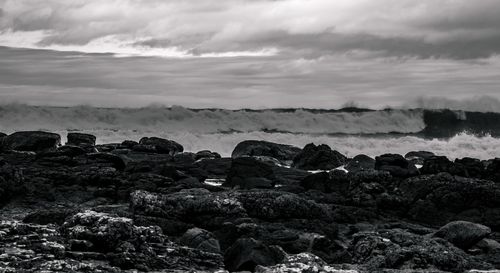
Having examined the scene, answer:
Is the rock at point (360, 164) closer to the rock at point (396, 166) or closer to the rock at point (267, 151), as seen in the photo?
the rock at point (396, 166)

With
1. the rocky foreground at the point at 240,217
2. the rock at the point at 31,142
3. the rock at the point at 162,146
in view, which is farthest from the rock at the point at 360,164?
the rock at the point at 31,142

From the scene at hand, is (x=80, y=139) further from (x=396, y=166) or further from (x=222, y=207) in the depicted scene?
(x=222, y=207)

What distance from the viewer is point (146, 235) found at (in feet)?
51.0

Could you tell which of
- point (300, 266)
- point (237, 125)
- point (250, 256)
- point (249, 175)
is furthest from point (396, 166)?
point (237, 125)

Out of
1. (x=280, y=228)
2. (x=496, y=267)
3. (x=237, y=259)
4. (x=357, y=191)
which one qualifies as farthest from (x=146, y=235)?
(x=357, y=191)

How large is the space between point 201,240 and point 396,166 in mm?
15471

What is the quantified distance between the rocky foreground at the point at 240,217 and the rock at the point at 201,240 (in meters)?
→ 0.03

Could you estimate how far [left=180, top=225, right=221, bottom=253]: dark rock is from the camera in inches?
629

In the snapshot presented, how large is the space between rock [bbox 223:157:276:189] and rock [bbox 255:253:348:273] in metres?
12.8

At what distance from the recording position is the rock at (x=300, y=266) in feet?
41.8

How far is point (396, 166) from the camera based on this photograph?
3000cm

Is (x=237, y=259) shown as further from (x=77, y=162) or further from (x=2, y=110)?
(x=2, y=110)

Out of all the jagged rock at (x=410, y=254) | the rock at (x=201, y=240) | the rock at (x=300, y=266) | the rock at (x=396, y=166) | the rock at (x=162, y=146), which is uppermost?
the rock at (x=162, y=146)

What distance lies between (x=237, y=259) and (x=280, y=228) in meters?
4.39
